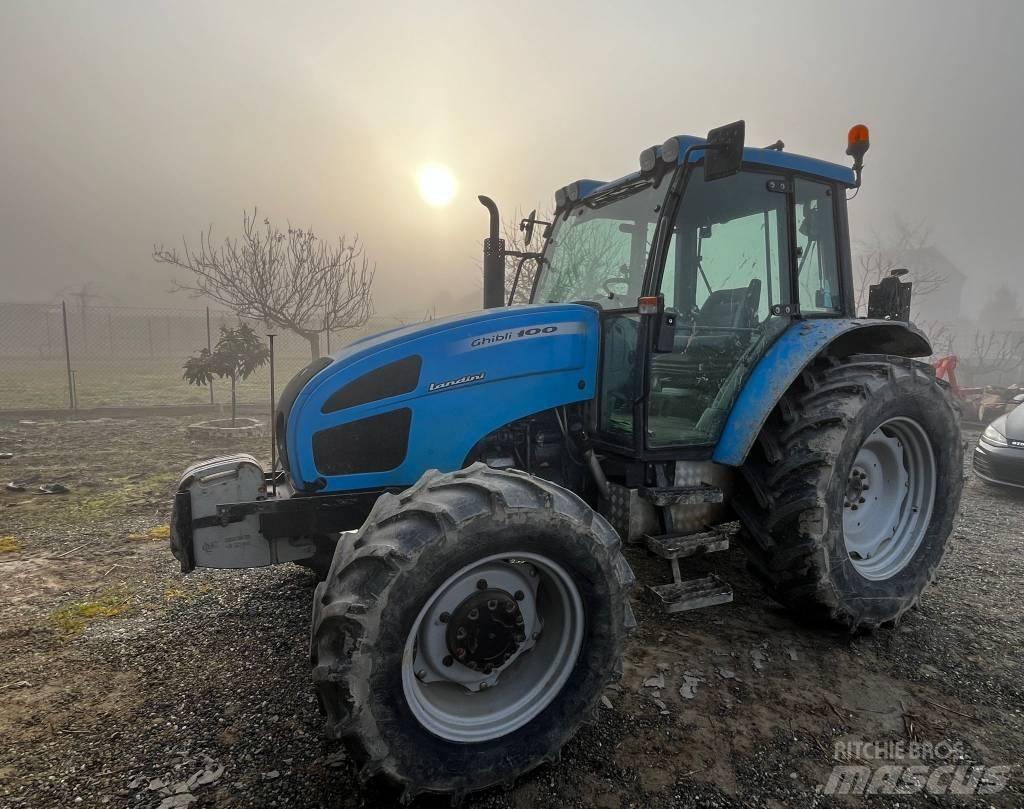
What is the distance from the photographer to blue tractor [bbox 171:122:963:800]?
1938 millimetres

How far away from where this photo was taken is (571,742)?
7.56ft

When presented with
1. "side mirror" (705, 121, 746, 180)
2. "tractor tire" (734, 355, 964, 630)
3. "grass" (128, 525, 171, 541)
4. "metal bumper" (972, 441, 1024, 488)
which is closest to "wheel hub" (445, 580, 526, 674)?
"tractor tire" (734, 355, 964, 630)

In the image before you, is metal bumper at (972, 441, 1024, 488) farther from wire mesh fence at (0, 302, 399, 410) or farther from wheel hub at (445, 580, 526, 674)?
wire mesh fence at (0, 302, 399, 410)

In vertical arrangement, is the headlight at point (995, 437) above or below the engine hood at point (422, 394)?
below

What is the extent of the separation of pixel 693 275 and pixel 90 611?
3902mm

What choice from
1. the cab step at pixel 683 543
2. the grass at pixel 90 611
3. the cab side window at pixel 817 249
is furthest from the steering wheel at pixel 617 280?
the grass at pixel 90 611

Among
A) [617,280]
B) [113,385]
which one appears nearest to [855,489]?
[617,280]

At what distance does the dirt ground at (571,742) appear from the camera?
6.84ft

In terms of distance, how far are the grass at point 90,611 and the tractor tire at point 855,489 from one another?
3.60 meters

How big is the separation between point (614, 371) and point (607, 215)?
39.2 inches

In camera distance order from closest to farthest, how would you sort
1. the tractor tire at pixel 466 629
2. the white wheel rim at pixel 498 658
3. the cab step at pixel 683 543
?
1. the tractor tire at pixel 466 629
2. the white wheel rim at pixel 498 658
3. the cab step at pixel 683 543

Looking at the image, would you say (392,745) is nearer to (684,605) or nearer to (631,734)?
(631,734)

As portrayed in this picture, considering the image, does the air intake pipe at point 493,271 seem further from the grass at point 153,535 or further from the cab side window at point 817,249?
the grass at point 153,535

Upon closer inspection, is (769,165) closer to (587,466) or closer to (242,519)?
(587,466)
